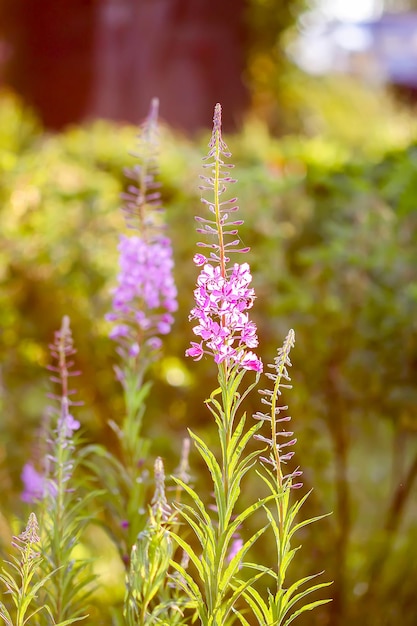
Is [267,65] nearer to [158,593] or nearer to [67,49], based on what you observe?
[67,49]

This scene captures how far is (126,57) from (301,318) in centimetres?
1087

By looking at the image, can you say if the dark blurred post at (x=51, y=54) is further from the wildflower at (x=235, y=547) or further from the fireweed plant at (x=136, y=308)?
the wildflower at (x=235, y=547)

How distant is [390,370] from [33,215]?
6.14 feet

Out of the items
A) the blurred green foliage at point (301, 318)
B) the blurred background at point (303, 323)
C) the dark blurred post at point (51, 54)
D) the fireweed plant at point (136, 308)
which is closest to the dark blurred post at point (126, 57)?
the dark blurred post at point (51, 54)

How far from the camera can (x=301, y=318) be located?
3.66m

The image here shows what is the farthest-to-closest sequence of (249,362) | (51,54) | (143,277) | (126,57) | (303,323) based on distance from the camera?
(51,54)
(126,57)
(303,323)
(143,277)
(249,362)

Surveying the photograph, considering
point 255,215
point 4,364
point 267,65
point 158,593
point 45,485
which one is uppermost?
point 267,65

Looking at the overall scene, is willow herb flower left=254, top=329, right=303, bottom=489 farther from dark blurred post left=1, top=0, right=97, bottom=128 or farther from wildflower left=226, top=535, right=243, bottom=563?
dark blurred post left=1, top=0, right=97, bottom=128

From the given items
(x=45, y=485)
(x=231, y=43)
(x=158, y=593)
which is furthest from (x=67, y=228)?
(x=231, y=43)

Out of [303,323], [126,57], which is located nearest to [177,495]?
[303,323]

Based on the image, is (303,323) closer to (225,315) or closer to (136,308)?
(136,308)

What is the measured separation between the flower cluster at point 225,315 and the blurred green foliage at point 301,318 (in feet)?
6.18

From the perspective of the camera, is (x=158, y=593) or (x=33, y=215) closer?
(x=158, y=593)

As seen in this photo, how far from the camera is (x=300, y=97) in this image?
1477 cm
